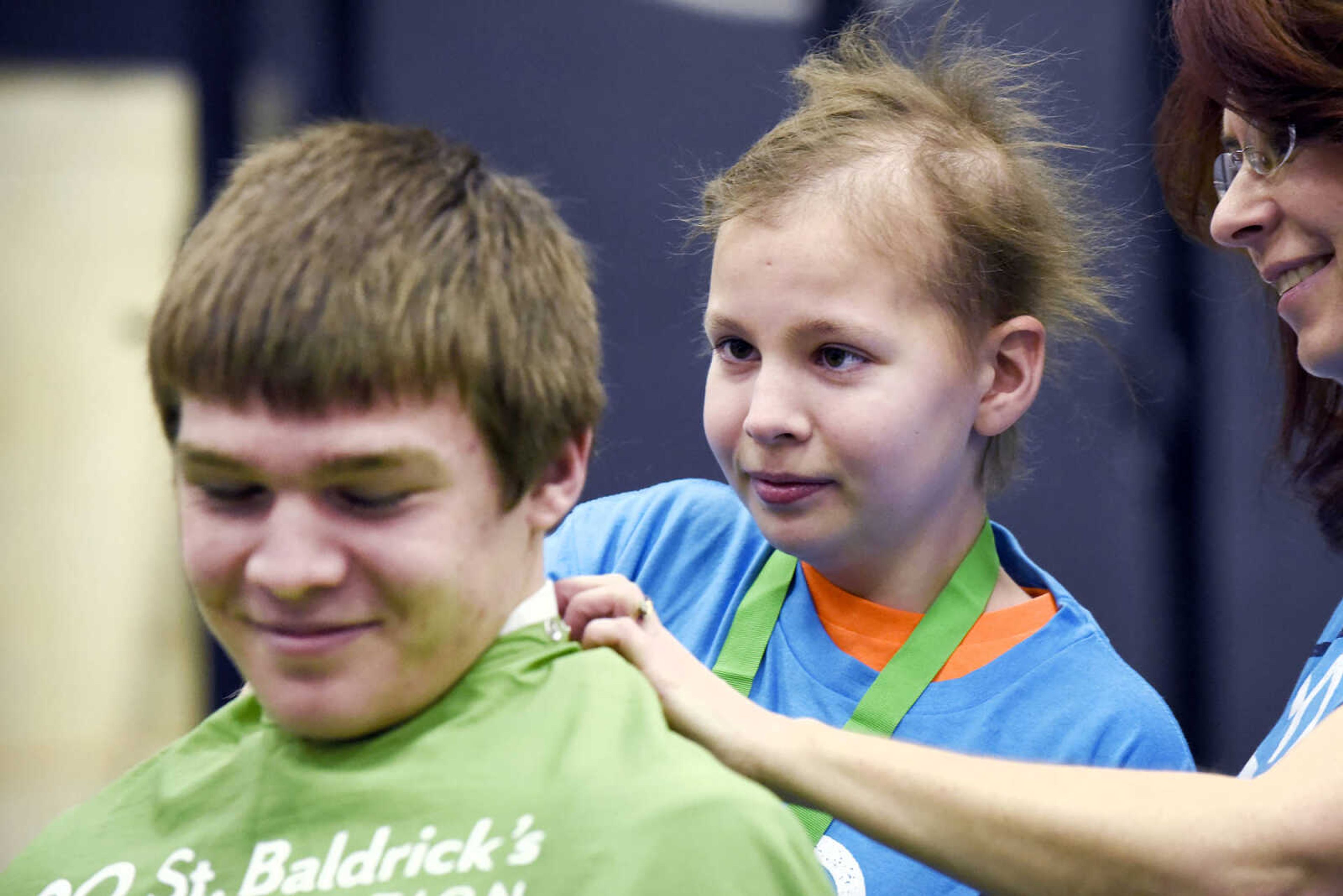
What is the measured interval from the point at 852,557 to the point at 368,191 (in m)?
0.75

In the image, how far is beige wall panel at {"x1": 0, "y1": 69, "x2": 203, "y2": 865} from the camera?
3.33 meters

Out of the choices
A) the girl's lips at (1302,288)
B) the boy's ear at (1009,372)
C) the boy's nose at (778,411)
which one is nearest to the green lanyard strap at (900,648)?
the boy's ear at (1009,372)

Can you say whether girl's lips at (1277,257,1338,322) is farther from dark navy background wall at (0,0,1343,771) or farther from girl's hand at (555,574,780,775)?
dark navy background wall at (0,0,1343,771)

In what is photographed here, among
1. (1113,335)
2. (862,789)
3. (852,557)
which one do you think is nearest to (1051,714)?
(852,557)

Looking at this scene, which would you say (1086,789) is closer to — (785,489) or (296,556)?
(785,489)

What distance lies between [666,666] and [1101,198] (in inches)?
76.0

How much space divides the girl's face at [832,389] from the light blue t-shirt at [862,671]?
132 millimetres

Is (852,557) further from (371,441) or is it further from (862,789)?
(371,441)

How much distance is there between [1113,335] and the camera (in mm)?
2969

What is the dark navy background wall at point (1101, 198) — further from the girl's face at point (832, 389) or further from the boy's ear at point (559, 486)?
the boy's ear at point (559, 486)

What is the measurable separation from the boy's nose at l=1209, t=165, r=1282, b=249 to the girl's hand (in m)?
0.76

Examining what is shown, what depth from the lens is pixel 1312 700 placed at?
1.61 m

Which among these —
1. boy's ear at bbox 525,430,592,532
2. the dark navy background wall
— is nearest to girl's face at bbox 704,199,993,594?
boy's ear at bbox 525,430,592,532

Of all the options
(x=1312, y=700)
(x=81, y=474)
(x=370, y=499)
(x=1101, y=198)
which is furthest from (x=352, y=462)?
(x=81, y=474)
